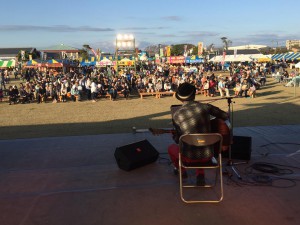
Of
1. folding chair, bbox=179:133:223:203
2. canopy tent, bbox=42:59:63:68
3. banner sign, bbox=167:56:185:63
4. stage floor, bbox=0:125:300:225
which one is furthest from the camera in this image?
banner sign, bbox=167:56:185:63

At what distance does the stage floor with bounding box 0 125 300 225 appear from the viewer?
11.5 ft

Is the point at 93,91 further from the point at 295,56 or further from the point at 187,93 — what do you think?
the point at 295,56

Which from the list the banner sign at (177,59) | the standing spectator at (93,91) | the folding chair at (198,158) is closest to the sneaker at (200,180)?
the folding chair at (198,158)

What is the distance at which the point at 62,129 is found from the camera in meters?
9.82

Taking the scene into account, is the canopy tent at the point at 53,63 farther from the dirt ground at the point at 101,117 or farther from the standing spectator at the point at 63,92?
the dirt ground at the point at 101,117

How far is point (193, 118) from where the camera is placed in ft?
13.0

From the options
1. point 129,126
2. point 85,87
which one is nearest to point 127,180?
point 129,126

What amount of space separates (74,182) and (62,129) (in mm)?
5406

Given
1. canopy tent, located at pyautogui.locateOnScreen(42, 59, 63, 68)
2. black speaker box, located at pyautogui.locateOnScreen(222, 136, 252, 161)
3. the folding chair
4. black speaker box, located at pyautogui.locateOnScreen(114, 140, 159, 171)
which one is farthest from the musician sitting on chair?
canopy tent, located at pyautogui.locateOnScreen(42, 59, 63, 68)

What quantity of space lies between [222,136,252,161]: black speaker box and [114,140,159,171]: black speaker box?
120 centimetres

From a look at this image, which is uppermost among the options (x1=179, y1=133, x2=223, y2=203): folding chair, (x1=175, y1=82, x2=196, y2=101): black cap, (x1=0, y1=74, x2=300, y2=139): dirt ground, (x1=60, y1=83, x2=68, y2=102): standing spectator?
(x1=175, y1=82, x2=196, y2=101): black cap

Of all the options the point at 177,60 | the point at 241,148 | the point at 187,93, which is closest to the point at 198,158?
the point at 187,93

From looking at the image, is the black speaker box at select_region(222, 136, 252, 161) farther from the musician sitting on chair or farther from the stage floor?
the musician sitting on chair

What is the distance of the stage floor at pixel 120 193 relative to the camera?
350 cm
